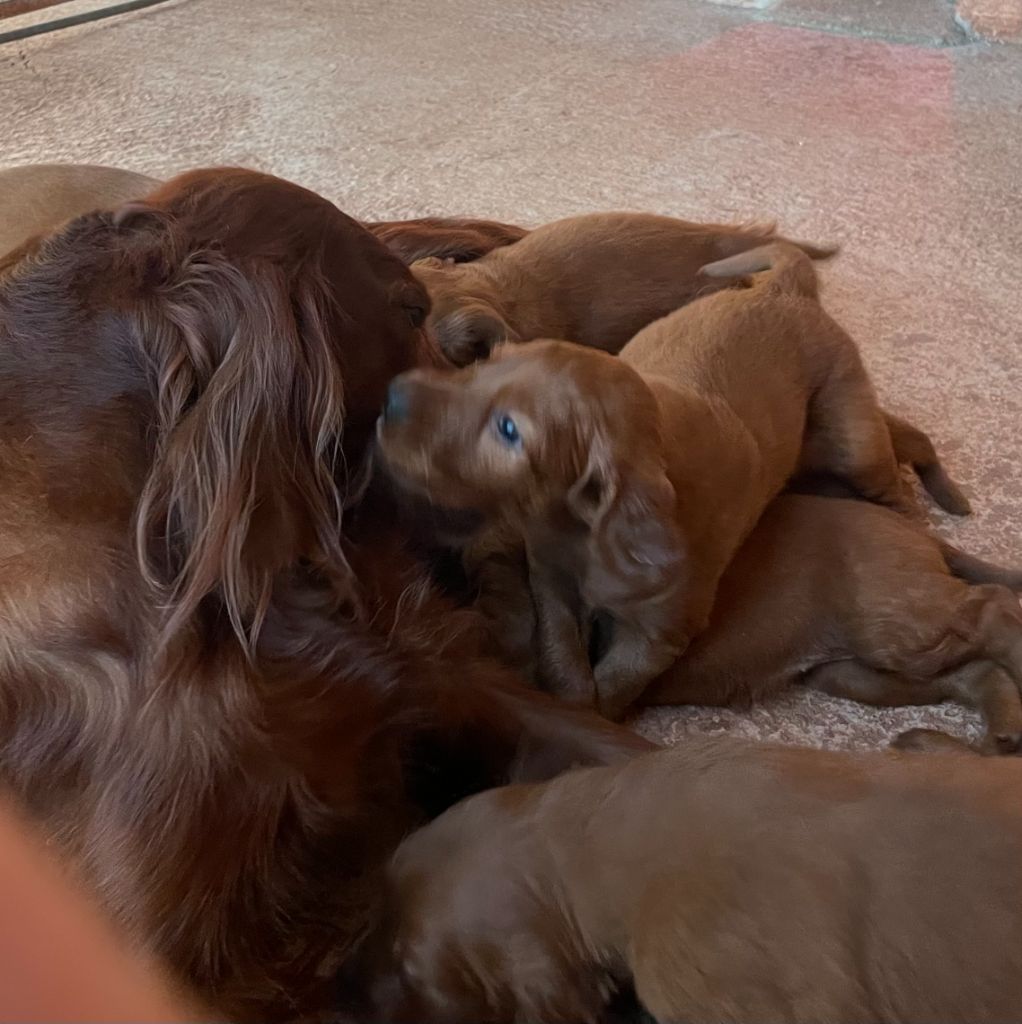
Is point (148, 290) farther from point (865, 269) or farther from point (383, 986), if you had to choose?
point (865, 269)

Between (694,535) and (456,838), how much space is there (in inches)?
18.0

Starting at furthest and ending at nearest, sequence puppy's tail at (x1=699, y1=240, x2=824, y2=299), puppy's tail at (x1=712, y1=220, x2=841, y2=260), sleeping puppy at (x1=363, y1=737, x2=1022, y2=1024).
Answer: puppy's tail at (x1=712, y1=220, x2=841, y2=260)
puppy's tail at (x1=699, y1=240, x2=824, y2=299)
sleeping puppy at (x1=363, y1=737, x2=1022, y2=1024)

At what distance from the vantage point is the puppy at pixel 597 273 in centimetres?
153

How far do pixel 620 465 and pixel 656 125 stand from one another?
1582 millimetres

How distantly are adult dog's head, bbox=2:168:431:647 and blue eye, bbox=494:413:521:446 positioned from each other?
0.85 ft

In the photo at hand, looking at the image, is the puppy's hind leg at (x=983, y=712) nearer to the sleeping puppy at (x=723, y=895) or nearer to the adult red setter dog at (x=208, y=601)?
the sleeping puppy at (x=723, y=895)

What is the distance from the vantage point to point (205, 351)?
878 mm

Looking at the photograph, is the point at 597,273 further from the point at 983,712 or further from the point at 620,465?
the point at 983,712

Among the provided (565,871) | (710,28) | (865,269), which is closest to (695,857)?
(565,871)

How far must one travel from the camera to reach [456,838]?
824mm

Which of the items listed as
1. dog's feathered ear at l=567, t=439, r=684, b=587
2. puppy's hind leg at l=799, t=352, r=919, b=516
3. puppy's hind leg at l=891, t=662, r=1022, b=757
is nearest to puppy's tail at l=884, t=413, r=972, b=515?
puppy's hind leg at l=799, t=352, r=919, b=516

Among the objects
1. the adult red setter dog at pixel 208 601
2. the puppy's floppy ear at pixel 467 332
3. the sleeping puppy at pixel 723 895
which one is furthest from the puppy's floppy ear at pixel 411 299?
the sleeping puppy at pixel 723 895

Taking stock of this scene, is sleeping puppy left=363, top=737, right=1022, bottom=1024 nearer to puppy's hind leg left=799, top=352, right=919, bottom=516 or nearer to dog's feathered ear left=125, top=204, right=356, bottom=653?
dog's feathered ear left=125, top=204, right=356, bottom=653

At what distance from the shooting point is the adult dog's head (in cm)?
87
